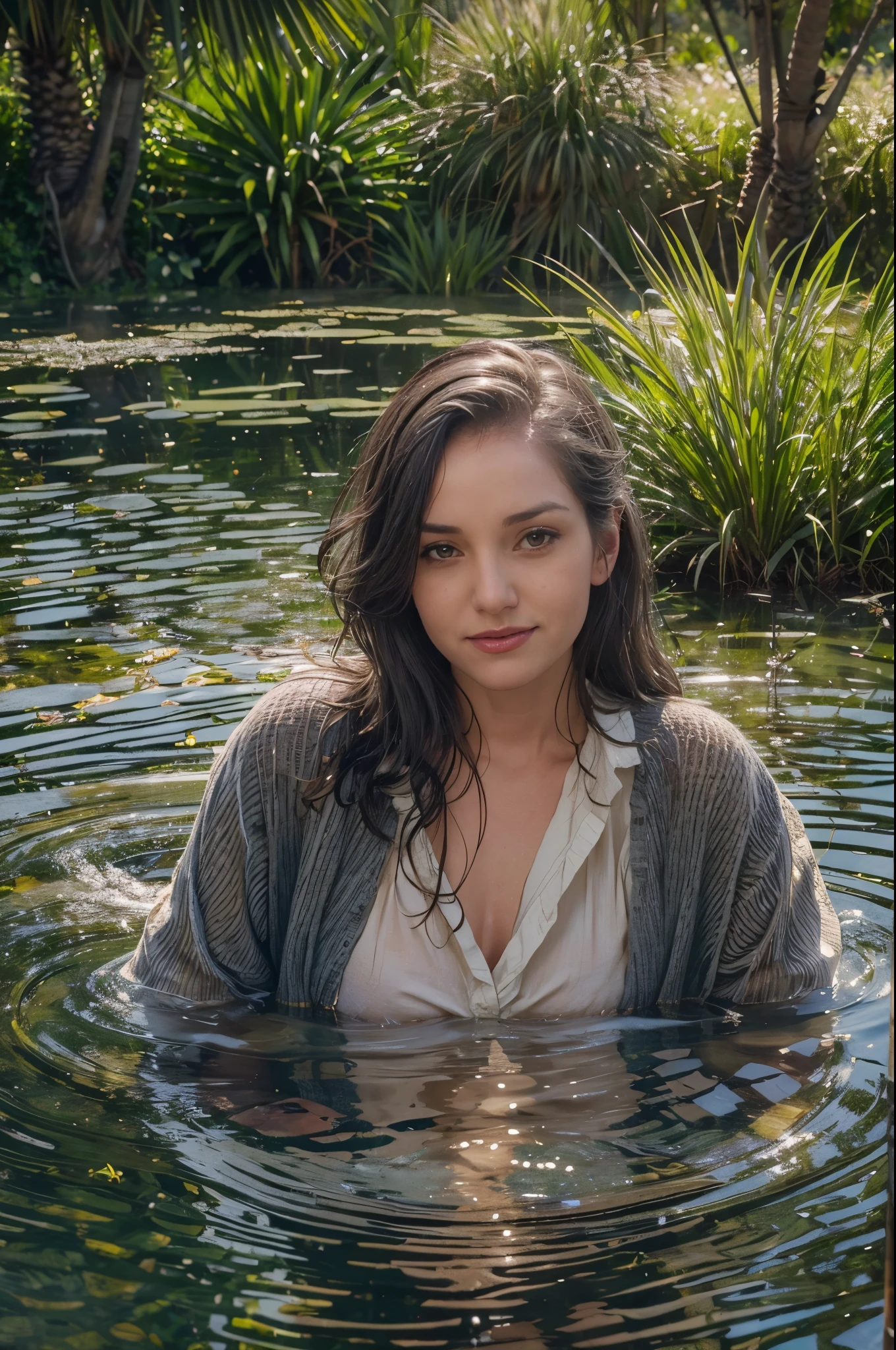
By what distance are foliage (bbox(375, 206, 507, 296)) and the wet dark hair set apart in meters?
9.94

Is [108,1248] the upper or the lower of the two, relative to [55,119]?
lower

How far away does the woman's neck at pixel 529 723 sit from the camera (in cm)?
254

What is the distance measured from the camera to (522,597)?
2.29m

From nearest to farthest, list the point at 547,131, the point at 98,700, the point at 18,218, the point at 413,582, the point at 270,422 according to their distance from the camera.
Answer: the point at 413,582
the point at 98,700
the point at 270,422
the point at 547,131
the point at 18,218

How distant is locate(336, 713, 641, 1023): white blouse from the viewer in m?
2.46

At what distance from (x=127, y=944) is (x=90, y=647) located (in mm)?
1848

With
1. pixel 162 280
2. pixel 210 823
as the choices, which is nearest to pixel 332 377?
pixel 162 280

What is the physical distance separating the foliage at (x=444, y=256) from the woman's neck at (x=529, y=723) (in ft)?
32.8

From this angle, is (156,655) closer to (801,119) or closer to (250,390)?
(250,390)

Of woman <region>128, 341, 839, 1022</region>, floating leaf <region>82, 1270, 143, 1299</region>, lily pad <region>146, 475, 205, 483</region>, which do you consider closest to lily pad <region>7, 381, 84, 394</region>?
lily pad <region>146, 475, 205, 483</region>

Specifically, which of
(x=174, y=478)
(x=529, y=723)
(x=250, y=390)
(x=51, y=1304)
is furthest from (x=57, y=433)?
(x=51, y=1304)

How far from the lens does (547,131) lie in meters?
12.8

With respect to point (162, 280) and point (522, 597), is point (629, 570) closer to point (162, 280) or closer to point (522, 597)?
point (522, 597)

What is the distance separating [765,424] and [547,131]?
27.1 feet
